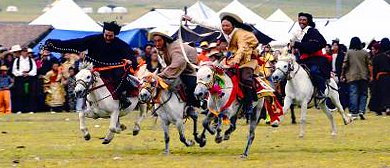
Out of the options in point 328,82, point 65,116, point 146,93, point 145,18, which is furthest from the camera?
point 145,18

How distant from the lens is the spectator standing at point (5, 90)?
32.6 m

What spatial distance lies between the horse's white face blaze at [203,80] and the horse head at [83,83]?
237 centimetres

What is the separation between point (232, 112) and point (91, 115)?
8.96 ft

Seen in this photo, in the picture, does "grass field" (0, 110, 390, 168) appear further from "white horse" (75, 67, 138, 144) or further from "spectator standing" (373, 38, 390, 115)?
"spectator standing" (373, 38, 390, 115)

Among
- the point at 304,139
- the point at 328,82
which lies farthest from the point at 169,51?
the point at 328,82

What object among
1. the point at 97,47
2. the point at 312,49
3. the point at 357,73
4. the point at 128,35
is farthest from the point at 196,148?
the point at 128,35

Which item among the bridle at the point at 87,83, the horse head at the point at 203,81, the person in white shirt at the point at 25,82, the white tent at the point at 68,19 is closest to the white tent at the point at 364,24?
the white tent at the point at 68,19

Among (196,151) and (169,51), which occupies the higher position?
(169,51)

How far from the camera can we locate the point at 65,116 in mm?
32031

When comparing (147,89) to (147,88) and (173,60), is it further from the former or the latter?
(173,60)

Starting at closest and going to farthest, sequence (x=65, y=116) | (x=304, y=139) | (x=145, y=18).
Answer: (x=304, y=139), (x=65, y=116), (x=145, y=18)

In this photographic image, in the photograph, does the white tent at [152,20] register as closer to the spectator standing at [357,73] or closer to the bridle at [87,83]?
the spectator standing at [357,73]

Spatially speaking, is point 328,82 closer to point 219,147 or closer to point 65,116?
point 219,147

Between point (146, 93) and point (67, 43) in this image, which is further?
point (67, 43)
